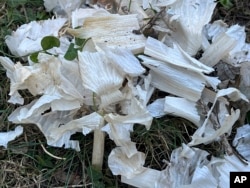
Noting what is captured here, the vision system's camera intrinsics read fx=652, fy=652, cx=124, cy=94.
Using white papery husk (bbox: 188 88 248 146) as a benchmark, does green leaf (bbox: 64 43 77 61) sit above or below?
above

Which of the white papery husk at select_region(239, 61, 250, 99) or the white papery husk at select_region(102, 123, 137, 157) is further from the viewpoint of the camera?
the white papery husk at select_region(239, 61, 250, 99)

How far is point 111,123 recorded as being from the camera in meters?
1.79

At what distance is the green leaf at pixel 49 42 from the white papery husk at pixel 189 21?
13.5 inches

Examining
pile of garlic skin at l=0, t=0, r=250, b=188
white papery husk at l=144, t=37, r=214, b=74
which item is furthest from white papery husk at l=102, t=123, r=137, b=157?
white papery husk at l=144, t=37, r=214, b=74

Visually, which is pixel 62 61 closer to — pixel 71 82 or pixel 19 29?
pixel 71 82

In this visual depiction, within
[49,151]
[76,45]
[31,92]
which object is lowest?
[49,151]

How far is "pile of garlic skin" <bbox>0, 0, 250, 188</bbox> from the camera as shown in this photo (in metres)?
1.81

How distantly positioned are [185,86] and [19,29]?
0.57 meters

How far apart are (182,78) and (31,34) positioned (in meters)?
0.50

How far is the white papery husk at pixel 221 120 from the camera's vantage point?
180 cm

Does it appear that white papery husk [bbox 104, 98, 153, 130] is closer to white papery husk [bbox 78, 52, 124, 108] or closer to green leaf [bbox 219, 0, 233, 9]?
white papery husk [bbox 78, 52, 124, 108]

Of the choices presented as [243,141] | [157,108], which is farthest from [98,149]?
[243,141]

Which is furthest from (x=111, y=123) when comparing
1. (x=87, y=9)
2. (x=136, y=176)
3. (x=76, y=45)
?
(x=87, y=9)

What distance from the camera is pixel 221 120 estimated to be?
6.13 ft
